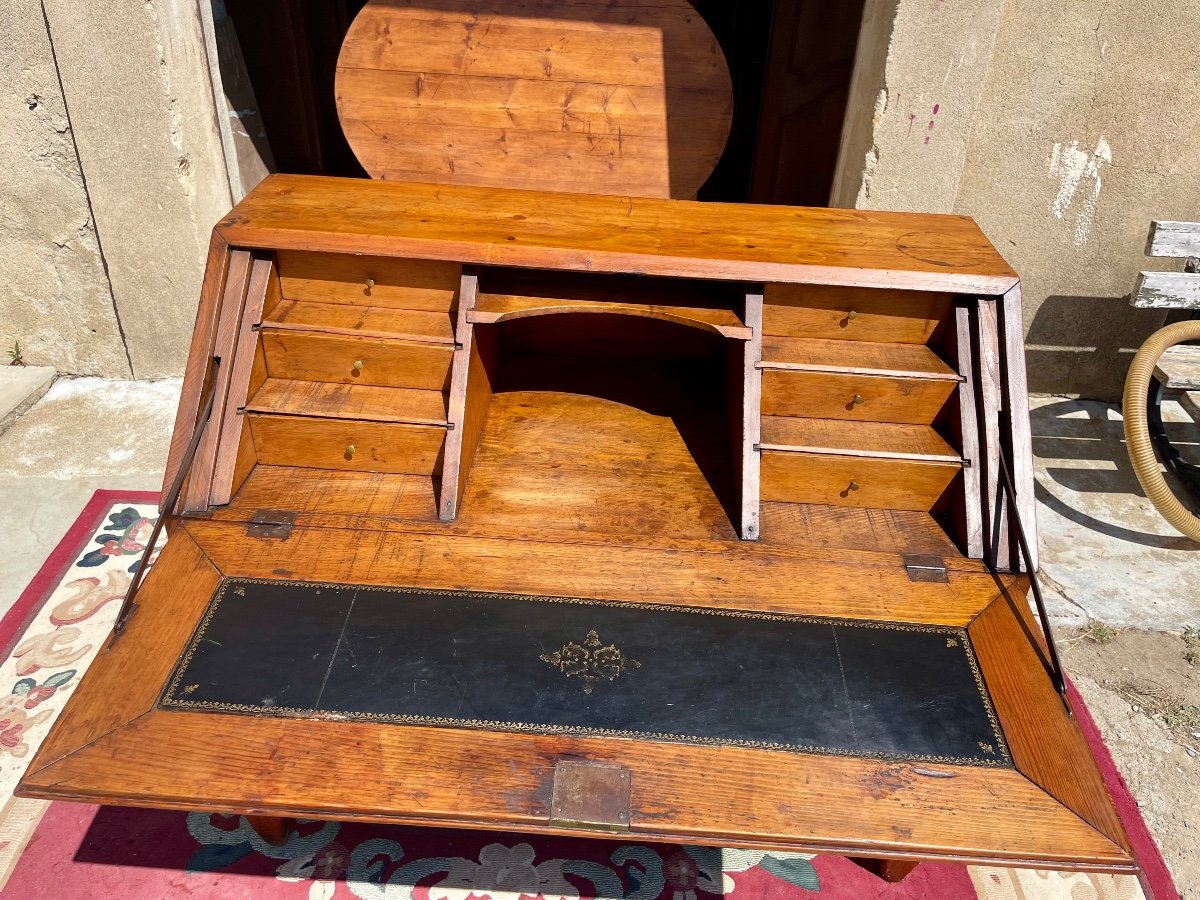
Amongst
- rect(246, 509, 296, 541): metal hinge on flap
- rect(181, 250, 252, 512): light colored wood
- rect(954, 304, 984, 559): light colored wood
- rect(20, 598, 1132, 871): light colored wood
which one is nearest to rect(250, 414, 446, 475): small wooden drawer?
rect(181, 250, 252, 512): light colored wood

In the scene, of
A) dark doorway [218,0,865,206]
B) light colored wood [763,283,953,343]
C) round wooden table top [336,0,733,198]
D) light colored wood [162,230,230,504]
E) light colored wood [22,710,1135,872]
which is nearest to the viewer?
light colored wood [22,710,1135,872]

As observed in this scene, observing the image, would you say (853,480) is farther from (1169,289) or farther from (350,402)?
(1169,289)

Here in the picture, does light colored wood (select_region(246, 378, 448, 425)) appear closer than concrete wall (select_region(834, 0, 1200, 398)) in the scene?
Yes

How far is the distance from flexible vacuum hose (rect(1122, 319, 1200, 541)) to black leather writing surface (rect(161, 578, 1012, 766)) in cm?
209

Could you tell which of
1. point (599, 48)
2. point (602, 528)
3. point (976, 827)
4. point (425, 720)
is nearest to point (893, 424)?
point (602, 528)

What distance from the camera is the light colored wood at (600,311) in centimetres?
249

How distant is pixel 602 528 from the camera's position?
2529 millimetres

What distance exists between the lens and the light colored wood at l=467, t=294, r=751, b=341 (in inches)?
98.0

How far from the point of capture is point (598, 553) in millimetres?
2396

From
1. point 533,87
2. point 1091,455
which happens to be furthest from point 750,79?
point 1091,455

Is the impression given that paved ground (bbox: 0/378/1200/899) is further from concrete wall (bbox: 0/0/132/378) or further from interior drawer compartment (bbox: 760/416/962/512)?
interior drawer compartment (bbox: 760/416/962/512)

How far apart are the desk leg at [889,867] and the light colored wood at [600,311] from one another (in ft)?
5.24

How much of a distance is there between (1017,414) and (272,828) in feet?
8.19

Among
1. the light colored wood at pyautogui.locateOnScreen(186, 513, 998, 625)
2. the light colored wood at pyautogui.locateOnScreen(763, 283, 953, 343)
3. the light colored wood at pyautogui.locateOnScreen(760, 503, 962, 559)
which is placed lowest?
the light colored wood at pyautogui.locateOnScreen(186, 513, 998, 625)
